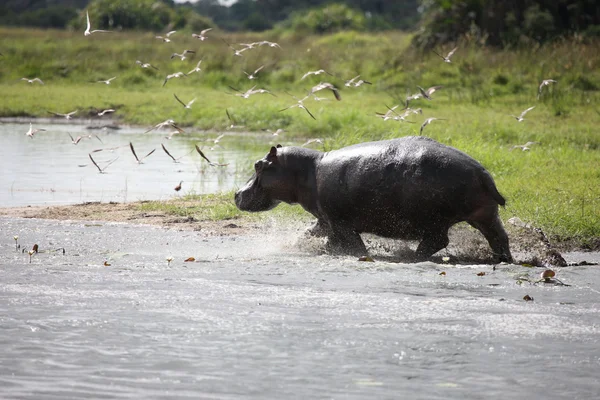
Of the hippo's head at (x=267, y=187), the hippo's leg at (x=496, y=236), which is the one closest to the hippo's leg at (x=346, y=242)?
the hippo's head at (x=267, y=187)

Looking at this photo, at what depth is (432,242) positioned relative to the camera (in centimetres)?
762

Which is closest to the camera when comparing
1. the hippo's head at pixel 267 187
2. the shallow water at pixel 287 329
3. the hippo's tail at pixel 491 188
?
the shallow water at pixel 287 329

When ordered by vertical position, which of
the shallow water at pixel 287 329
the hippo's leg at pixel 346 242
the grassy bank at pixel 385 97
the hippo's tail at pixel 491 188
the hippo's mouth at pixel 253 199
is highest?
the grassy bank at pixel 385 97

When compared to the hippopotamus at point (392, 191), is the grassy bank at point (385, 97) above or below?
above

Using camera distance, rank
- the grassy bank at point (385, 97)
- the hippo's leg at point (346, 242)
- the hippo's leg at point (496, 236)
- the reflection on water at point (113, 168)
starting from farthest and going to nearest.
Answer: the reflection on water at point (113, 168)
the grassy bank at point (385, 97)
the hippo's leg at point (346, 242)
the hippo's leg at point (496, 236)

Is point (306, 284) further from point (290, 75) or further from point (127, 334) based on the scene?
point (290, 75)

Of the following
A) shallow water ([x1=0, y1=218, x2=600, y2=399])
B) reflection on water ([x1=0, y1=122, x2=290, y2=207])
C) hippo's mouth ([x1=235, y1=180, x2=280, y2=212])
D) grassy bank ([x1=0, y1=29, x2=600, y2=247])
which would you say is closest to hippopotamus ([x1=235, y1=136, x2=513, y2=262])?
hippo's mouth ([x1=235, y1=180, x2=280, y2=212])

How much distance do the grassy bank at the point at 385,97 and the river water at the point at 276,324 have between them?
2.19 metres

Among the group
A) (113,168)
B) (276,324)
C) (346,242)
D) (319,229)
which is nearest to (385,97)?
(113,168)

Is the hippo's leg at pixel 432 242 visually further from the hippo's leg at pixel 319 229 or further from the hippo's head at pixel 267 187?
the hippo's head at pixel 267 187

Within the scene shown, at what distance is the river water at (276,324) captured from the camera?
4.91 m

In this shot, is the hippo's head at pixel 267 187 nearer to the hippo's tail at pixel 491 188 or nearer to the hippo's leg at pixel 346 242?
the hippo's leg at pixel 346 242

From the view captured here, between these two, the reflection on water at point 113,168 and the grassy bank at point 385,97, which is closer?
the grassy bank at point 385,97

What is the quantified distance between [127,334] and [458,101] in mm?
14119
